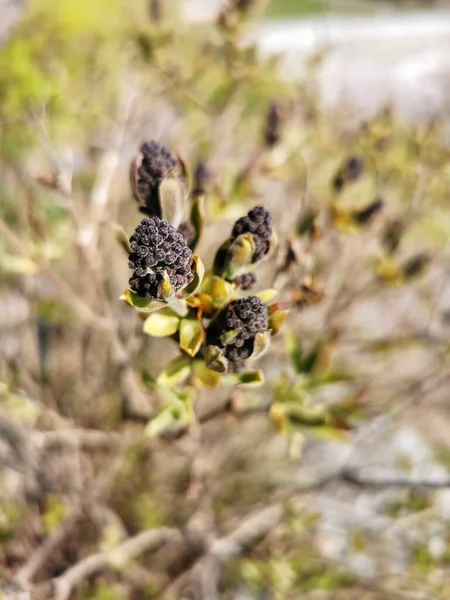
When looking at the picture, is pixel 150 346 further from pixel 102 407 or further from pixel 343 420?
pixel 343 420

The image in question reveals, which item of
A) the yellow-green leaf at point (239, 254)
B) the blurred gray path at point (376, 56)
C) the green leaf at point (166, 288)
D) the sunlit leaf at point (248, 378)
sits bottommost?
the sunlit leaf at point (248, 378)

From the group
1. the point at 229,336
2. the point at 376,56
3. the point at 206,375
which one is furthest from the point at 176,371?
the point at 376,56

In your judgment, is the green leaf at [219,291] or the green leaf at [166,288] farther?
the green leaf at [219,291]

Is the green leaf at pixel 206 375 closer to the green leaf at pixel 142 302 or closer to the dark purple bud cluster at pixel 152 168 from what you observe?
the green leaf at pixel 142 302

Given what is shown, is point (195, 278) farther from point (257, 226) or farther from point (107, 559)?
point (107, 559)

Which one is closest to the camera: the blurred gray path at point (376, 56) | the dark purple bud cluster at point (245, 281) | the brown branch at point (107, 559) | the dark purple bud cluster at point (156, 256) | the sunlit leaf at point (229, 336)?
the dark purple bud cluster at point (156, 256)

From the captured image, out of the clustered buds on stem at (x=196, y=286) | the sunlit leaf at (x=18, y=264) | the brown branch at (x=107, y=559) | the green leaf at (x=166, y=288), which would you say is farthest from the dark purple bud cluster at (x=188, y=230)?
the brown branch at (x=107, y=559)

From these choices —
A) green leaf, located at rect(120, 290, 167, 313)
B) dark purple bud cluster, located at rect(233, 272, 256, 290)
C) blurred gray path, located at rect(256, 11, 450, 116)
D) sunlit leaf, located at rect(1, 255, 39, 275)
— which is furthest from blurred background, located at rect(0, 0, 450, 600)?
blurred gray path, located at rect(256, 11, 450, 116)
